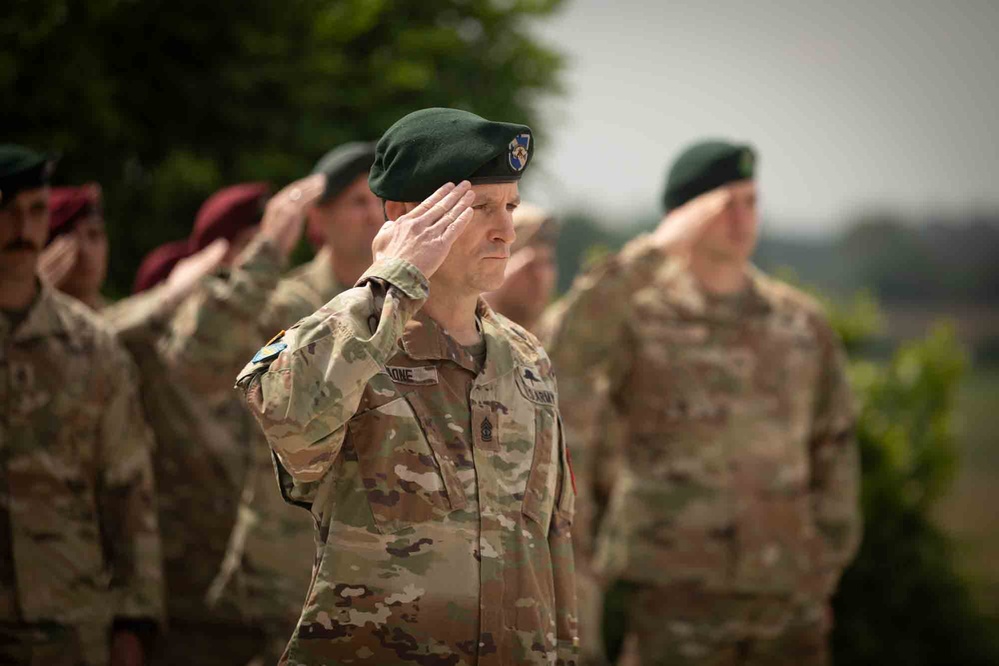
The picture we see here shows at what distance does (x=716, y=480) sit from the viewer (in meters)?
5.70

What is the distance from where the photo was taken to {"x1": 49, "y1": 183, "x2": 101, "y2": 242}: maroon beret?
5656mm

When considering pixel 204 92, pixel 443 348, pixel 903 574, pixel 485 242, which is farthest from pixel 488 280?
pixel 204 92

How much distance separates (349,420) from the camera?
2934 mm

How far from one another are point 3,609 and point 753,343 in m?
3.29

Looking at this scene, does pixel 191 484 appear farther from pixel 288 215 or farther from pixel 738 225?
pixel 738 225

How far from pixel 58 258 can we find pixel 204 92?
11.1ft

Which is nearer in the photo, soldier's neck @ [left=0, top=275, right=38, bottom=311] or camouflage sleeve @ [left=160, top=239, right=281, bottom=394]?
soldier's neck @ [left=0, top=275, right=38, bottom=311]

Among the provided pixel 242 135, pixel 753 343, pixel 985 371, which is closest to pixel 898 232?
pixel 985 371

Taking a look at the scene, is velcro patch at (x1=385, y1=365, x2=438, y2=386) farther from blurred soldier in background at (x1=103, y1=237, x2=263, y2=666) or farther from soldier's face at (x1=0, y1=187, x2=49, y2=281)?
blurred soldier in background at (x1=103, y1=237, x2=263, y2=666)

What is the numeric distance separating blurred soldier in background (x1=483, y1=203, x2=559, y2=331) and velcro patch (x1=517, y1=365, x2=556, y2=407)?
9.03ft

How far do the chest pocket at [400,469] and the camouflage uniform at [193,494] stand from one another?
3317 millimetres

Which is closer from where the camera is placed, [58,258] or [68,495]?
[68,495]

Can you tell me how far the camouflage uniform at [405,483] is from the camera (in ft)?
9.06

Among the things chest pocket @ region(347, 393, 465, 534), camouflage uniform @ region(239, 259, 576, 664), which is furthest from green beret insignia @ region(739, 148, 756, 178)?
chest pocket @ region(347, 393, 465, 534)
